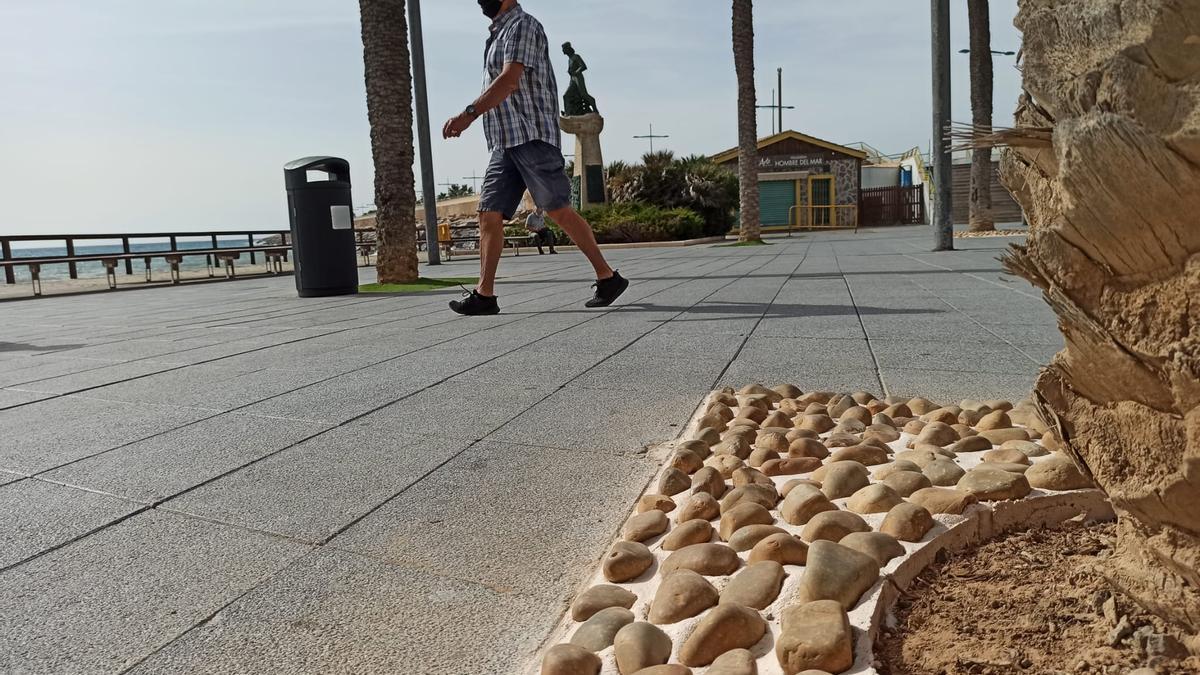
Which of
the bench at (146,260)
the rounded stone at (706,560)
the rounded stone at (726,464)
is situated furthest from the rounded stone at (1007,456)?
the bench at (146,260)

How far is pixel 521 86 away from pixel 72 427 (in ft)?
10.6

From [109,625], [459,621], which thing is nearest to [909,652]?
[459,621]

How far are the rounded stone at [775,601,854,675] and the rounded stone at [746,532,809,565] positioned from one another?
0.81 feet

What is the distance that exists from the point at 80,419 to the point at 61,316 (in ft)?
20.9

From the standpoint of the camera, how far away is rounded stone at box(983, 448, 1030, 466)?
1.91 meters

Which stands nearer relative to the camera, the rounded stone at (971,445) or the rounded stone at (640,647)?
the rounded stone at (640,647)

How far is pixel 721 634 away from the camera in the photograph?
4.02 ft

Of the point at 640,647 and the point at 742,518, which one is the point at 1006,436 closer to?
the point at 742,518

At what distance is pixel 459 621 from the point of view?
1.39 meters

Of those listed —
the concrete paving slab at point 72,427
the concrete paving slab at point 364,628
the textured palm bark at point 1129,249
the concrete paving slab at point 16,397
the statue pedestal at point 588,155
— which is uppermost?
the statue pedestal at point 588,155

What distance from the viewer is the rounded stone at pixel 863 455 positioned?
205 centimetres

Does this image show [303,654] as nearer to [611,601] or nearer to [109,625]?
[109,625]

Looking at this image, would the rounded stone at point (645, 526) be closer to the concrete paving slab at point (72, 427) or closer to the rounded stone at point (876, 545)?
the rounded stone at point (876, 545)

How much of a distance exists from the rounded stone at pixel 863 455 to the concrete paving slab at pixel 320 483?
1.12 meters
